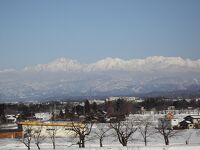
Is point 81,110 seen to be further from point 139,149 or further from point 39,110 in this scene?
point 139,149

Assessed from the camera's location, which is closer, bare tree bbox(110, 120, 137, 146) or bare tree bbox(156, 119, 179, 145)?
bare tree bbox(110, 120, 137, 146)

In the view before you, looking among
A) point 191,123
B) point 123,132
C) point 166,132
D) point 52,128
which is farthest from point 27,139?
point 191,123

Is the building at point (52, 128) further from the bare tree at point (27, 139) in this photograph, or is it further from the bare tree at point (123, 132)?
the bare tree at point (123, 132)

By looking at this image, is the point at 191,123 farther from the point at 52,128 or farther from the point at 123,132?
the point at 123,132

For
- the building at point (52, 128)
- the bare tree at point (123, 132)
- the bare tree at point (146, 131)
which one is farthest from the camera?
the building at point (52, 128)

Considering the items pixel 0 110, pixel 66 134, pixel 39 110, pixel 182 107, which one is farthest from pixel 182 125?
pixel 39 110

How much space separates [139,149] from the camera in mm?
14141

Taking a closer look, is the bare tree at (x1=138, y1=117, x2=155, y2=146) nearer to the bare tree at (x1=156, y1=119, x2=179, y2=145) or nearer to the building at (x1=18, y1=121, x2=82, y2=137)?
the bare tree at (x1=156, y1=119, x2=179, y2=145)

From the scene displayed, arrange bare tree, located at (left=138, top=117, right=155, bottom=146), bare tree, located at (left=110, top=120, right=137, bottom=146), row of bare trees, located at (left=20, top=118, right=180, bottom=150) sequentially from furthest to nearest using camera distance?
1. bare tree, located at (left=138, top=117, right=155, bottom=146)
2. row of bare trees, located at (left=20, top=118, right=180, bottom=150)
3. bare tree, located at (left=110, top=120, right=137, bottom=146)

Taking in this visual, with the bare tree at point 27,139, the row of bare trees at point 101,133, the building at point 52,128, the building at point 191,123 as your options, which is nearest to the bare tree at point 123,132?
the row of bare trees at point 101,133

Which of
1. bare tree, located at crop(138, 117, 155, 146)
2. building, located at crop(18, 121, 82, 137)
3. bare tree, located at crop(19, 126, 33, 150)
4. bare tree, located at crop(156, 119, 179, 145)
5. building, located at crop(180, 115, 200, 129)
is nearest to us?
bare tree, located at crop(19, 126, 33, 150)

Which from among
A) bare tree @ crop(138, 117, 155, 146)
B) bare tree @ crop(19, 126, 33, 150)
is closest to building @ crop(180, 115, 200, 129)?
bare tree @ crop(138, 117, 155, 146)

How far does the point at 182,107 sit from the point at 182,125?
49.9m

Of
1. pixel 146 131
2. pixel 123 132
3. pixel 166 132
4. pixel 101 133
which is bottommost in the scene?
pixel 166 132
